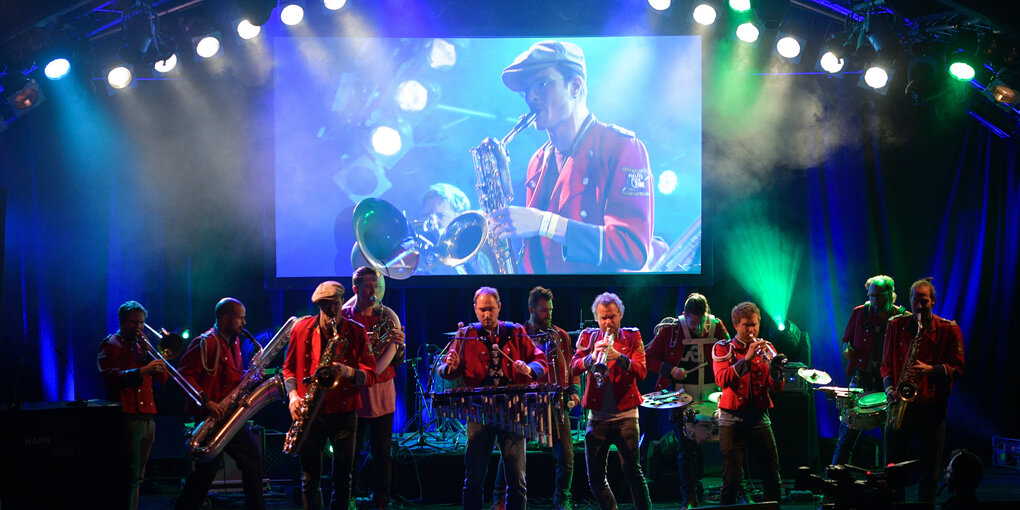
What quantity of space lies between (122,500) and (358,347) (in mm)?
2244

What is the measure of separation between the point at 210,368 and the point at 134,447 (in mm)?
945

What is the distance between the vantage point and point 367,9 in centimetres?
985

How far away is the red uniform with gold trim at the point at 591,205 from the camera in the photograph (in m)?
9.55

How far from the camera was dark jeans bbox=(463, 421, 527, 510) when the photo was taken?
237 inches

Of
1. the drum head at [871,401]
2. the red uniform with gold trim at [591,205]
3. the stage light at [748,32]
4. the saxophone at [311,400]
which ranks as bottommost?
the drum head at [871,401]

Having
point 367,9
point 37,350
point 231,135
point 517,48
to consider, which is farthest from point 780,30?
point 37,350

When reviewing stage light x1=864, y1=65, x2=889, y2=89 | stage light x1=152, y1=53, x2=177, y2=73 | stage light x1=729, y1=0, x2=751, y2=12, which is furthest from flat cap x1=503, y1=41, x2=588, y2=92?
stage light x1=152, y1=53, x2=177, y2=73

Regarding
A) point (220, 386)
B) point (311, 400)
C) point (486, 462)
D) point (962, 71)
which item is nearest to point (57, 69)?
point (220, 386)

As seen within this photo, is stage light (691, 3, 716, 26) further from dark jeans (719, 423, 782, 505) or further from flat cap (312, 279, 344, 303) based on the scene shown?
flat cap (312, 279, 344, 303)

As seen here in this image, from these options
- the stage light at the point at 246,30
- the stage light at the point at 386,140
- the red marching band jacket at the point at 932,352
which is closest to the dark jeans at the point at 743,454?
the red marching band jacket at the point at 932,352

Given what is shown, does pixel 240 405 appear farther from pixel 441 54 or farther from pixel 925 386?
pixel 925 386

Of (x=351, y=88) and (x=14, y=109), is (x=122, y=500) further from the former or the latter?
(x=351, y=88)

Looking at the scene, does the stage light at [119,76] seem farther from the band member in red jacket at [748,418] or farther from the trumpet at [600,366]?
the band member in red jacket at [748,418]

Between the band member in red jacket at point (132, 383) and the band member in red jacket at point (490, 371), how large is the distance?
233 centimetres
